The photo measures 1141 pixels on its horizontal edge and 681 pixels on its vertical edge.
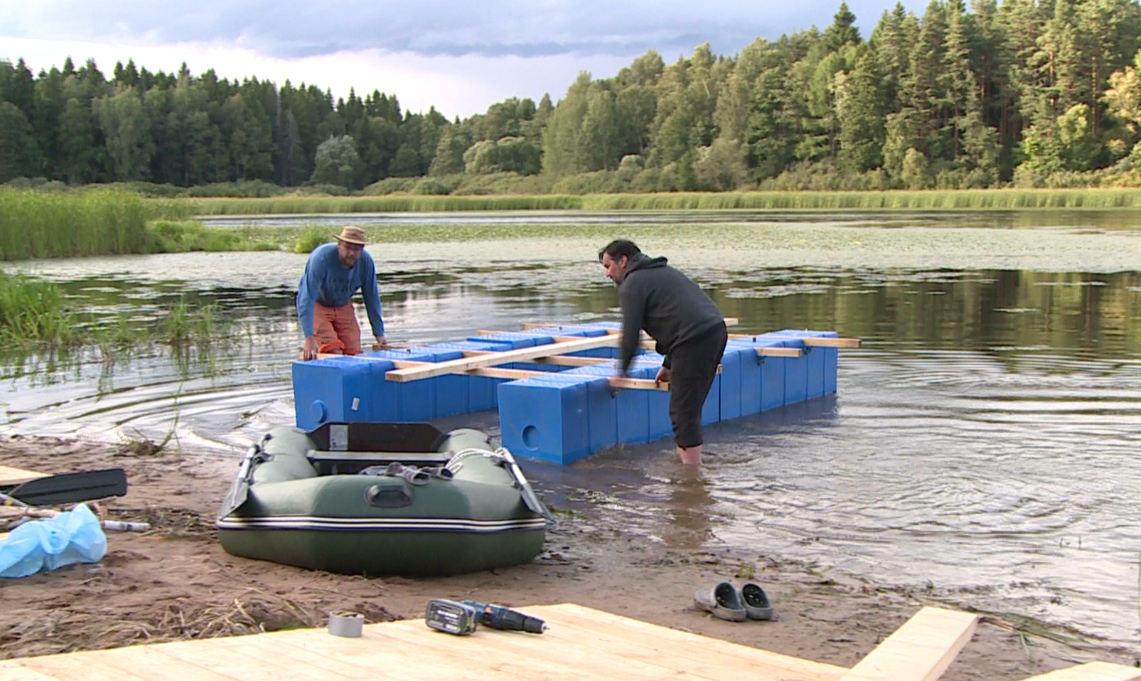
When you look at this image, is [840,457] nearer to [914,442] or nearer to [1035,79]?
[914,442]

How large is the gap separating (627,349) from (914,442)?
2.35 meters

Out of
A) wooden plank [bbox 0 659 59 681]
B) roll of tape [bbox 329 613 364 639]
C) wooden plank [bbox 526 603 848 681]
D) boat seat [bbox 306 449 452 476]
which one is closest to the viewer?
wooden plank [bbox 0 659 59 681]

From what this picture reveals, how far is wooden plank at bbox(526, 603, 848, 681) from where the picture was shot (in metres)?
3.64

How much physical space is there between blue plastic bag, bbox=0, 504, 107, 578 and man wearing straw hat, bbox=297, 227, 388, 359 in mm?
4341

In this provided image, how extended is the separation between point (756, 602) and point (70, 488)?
3561mm

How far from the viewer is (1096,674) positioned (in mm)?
3609

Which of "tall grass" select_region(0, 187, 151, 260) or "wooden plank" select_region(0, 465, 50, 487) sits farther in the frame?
"tall grass" select_region(0, 187, 151, 260)

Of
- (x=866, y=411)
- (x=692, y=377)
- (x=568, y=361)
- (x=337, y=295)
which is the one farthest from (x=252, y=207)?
(x=692, y=377)

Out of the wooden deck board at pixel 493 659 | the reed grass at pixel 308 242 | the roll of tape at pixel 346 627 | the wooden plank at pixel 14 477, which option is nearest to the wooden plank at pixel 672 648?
the wooden deck board at pixel 493 659

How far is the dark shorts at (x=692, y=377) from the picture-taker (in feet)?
24.2

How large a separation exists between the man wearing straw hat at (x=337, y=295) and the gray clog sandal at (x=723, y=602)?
5.42 meters

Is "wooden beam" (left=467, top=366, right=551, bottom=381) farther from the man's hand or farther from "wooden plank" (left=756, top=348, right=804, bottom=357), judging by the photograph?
"wooden plank" (left=756, top=348, right=804, bottom=357)

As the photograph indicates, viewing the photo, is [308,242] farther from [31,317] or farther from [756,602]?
[756,602]

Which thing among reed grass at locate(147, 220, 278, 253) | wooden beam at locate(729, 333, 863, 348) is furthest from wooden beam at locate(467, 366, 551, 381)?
reed grass at locate(147, 220, 278, 253)
